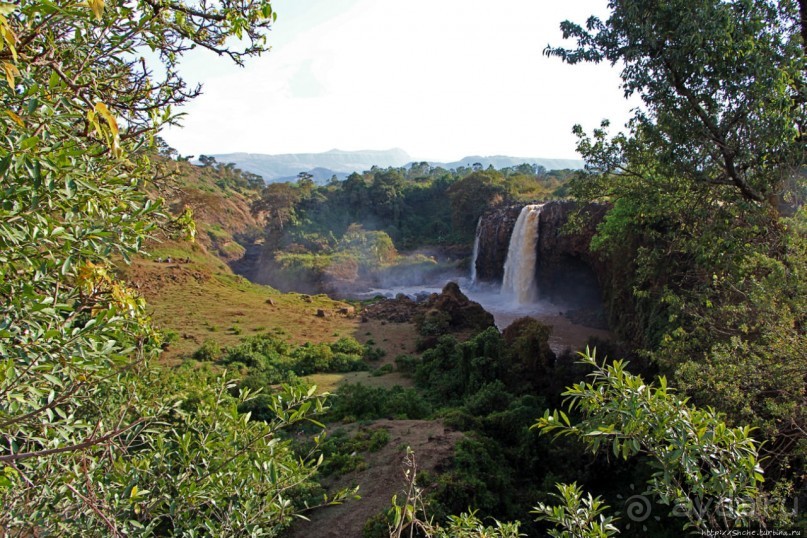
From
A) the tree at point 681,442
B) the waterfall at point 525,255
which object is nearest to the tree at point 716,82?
the tree at point 681,442

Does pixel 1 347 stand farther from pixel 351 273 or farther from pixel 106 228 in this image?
pixel 351 273

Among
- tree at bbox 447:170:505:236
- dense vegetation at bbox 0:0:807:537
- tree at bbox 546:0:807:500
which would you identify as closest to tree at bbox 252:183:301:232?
tree at bbox 447:170:505:236

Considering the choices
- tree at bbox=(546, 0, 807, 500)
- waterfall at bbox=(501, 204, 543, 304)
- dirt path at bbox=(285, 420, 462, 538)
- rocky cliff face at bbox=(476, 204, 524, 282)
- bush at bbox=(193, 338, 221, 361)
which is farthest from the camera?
rocky cliff face at bbox=(476, 204, 524, 282)

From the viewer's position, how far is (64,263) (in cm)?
185

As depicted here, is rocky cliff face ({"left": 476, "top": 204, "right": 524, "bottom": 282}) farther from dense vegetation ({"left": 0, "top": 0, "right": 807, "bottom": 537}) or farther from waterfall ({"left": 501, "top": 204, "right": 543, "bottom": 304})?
dense vegetation ({"left": 0, "top": 0, "right": 807, "bottom": 537})

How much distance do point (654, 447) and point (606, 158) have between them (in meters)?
7.77

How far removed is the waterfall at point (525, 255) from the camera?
1037 inches

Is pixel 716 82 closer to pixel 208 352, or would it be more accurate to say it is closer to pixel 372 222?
pixel 208 352

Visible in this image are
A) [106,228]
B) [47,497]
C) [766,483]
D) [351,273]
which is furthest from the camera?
[351,273]

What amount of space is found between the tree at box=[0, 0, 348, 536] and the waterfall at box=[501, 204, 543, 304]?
24.6 meters

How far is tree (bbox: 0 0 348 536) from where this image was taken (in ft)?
5.70

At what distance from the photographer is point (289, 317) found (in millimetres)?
23766

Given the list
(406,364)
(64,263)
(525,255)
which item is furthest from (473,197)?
(64,263)

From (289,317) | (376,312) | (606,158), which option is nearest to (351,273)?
(376,312)
